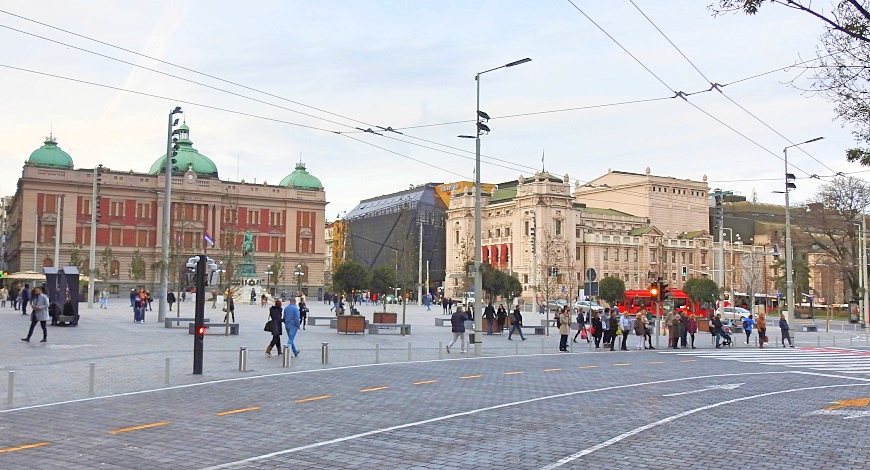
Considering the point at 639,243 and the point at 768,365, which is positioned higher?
the point at 639,243

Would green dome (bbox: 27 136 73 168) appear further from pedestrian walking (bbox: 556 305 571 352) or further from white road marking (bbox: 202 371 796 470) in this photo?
white road marking (bbox: 202 371 796 470)

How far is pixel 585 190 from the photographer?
132 metres

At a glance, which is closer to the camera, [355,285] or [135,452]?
[135,452]

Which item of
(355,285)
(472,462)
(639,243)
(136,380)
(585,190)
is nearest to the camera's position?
(472,462)

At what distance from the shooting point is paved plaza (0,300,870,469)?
34.7ft

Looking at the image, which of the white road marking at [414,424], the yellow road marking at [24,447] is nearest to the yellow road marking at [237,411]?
the white road marking at [414,424]

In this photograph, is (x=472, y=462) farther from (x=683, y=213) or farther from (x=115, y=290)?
(x=683, y=213)

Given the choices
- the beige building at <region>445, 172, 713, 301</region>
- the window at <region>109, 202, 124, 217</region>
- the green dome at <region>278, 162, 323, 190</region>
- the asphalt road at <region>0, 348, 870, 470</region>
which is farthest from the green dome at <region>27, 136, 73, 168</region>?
the asphalt road at <region>0, 348, 870, 470</region>

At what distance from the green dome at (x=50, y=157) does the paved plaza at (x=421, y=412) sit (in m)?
91.3

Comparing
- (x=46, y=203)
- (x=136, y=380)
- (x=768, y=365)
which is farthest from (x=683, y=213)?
(x=136, y=380)

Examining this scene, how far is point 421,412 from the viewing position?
47.4 ft

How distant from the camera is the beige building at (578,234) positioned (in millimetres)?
117812

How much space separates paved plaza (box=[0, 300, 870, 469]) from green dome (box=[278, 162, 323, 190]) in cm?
10154

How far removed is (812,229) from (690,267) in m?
50.3
